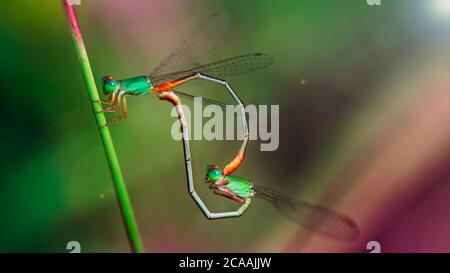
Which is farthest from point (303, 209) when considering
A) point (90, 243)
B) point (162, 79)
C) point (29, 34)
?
point (29, 34)

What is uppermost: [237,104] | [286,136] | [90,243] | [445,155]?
[237,104]

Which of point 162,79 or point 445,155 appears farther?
point 445,155

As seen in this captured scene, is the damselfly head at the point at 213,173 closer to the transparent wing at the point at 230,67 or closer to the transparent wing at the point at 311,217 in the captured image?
the transparent wing at the point at 311,217

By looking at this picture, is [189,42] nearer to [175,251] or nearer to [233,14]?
[233,14]

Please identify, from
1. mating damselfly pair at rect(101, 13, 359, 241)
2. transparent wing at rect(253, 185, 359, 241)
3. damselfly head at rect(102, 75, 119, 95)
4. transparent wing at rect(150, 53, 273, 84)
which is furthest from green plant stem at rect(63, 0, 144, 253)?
transparent wing at rect(253, 185, 359, 241)

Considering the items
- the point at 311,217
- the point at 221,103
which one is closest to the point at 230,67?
→ the point at 221,103
